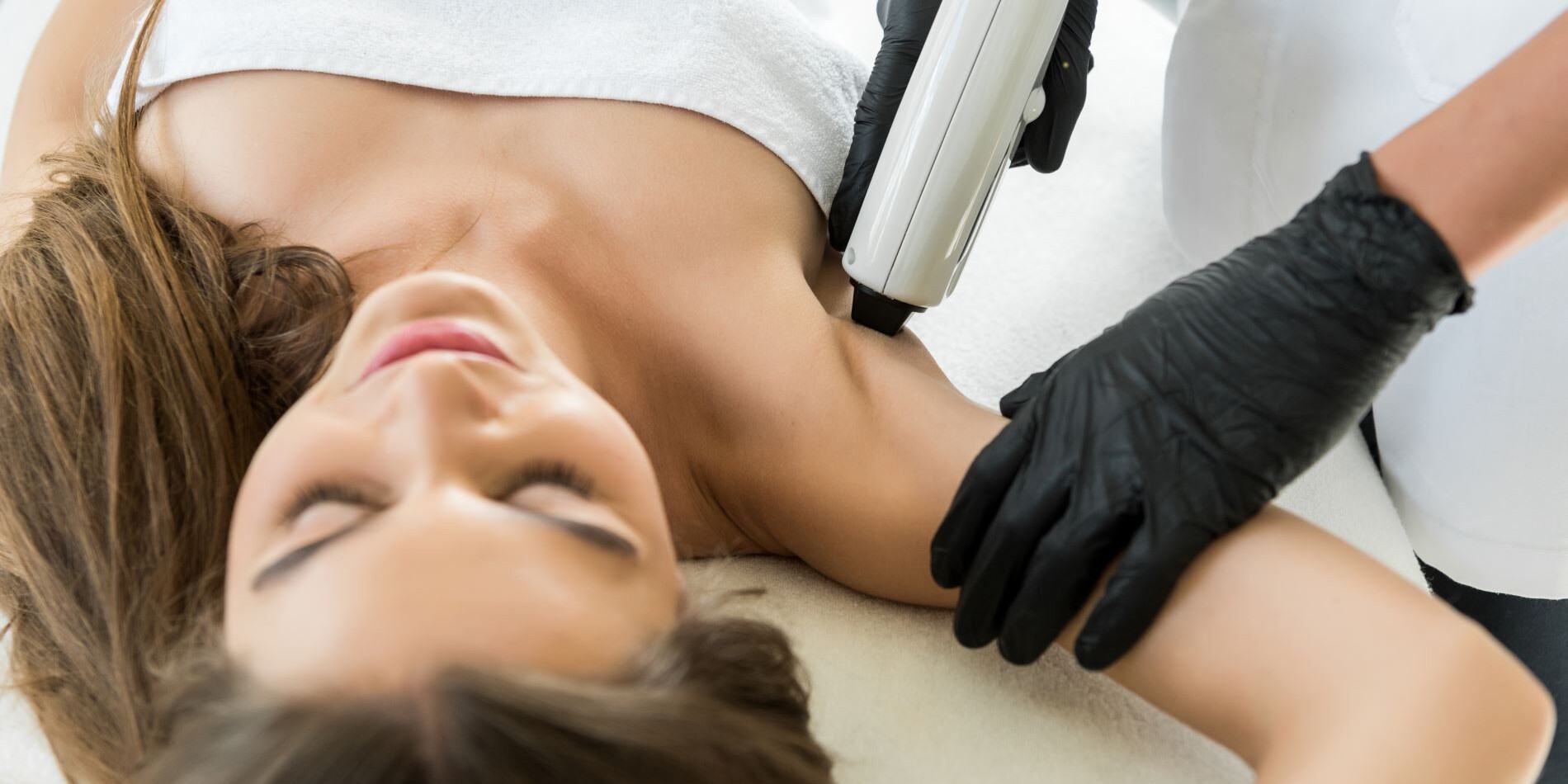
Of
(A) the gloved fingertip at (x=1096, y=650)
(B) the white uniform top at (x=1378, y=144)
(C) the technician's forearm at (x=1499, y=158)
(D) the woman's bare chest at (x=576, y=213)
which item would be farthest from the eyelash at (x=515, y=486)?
(B) the white uniform top at (x=1378, y=144)

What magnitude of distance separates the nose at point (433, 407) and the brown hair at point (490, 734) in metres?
0.14

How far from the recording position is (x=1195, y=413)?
0.73m

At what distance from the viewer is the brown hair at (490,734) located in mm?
568

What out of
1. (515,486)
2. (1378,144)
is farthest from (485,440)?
(1378,144)

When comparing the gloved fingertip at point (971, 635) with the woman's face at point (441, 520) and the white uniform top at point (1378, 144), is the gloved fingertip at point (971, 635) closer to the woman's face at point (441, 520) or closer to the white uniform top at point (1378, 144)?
the woman's face at point (441, 520)

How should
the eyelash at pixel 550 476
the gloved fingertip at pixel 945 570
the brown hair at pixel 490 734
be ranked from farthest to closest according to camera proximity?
the gloved fingertip at pixel 945 570
the eyelash at pixel 550 476
the brown hair at pixel 490 734

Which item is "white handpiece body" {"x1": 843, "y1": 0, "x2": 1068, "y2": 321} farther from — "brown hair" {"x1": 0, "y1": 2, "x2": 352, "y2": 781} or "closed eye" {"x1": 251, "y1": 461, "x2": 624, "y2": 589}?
"brown hair" {"x1": 0, "y1": 2, "x2": 352, "y2": 781}

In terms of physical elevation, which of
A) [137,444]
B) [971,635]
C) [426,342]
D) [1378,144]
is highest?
[1378,144]

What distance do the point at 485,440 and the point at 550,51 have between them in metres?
0.48

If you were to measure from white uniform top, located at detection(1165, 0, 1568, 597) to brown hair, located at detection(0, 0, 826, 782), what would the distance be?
0.64 metres

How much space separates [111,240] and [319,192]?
6.6 inches

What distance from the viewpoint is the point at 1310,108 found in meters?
1.01

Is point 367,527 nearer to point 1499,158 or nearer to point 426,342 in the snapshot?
point 426,342

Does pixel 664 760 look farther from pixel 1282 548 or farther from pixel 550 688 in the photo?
A: pixel 1282 548
